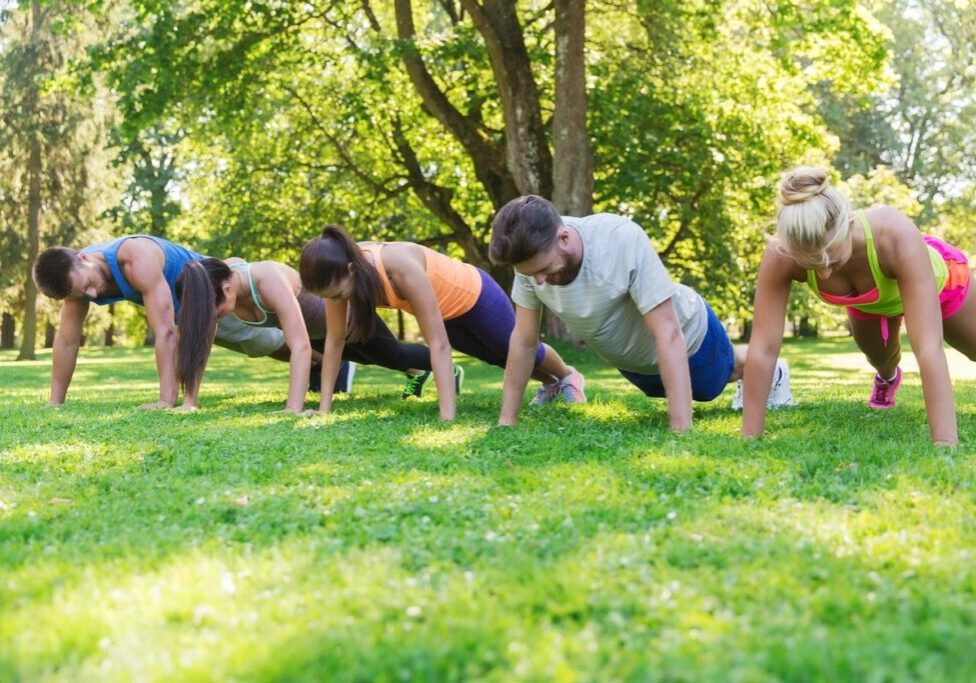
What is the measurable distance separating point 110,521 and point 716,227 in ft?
67.6

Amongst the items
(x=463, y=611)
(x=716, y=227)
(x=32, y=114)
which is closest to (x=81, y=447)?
(x=463, y=611)

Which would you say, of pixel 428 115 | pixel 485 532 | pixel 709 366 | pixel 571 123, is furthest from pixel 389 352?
pixel 428 115

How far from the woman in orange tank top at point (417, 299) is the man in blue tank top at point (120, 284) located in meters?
1.64

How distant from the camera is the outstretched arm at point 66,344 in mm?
8961

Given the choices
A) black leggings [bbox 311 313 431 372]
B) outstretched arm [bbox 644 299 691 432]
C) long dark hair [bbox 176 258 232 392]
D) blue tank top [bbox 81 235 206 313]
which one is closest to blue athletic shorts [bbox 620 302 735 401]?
outstretched arm [bbox 644 299 691 432]

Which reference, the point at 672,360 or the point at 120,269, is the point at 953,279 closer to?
the point at 672,360

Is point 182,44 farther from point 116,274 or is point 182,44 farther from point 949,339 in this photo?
point 949,339

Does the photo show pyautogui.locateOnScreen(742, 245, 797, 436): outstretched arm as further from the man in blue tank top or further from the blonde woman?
the man in blue tank top

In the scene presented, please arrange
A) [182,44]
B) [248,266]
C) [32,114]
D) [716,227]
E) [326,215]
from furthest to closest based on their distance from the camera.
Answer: [32,114]
[326,215]
[716,227]
[182,44]
[248,266]

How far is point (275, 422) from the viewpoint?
7168mm

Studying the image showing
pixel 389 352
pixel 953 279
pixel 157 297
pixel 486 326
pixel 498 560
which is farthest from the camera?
pixel 389 352

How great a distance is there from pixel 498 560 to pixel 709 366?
13.9 feet

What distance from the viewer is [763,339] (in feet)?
18.3

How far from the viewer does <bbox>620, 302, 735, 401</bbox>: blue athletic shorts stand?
6.95 meters
